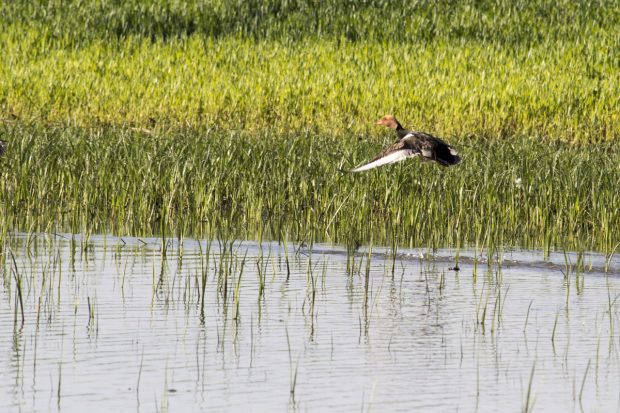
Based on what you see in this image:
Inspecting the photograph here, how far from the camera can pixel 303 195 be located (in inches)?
493

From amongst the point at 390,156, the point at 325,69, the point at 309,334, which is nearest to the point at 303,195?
the point at 390,156

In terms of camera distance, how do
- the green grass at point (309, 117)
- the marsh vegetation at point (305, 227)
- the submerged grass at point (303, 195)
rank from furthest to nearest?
the green grass at point (309, 117), the submerged grass at point (303, 195), the marsh vegetation at point (305, 227)

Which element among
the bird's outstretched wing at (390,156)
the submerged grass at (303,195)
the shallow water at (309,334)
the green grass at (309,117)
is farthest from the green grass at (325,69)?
the shallow water at (309,334)

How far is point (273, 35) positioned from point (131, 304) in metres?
19.8

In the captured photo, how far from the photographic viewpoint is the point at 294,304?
865 centimetres

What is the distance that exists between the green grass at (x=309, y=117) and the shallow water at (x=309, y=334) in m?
0.62

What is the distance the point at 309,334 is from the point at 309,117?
12.4 meters

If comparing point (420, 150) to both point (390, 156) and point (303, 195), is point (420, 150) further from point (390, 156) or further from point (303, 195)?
point (303, 195)

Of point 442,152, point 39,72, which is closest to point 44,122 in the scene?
point 39,72

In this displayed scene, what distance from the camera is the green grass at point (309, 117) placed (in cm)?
1205

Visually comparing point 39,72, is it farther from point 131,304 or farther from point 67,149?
point 131,304

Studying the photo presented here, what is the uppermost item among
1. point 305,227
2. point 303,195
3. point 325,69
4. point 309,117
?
point 325,69

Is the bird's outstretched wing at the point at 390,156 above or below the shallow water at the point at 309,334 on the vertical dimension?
above

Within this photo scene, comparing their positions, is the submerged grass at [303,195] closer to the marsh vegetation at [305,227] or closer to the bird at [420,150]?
the marsh vegetation at [305,227]
